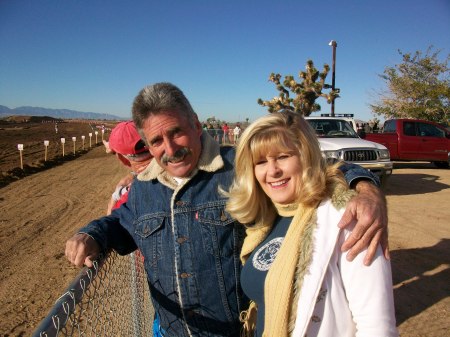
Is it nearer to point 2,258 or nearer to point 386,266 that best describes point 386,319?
point 386,266

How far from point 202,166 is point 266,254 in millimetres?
584

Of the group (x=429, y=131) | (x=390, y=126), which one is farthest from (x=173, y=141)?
(x=429, y=131)

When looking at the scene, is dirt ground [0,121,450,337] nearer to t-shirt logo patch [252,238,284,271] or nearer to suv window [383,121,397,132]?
suv window [383,121,397,132]

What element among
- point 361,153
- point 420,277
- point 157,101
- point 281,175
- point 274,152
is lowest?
point 420,277

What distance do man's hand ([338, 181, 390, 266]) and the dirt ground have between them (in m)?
3.12

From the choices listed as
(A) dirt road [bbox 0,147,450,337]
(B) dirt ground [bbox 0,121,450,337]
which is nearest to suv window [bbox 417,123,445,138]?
(B) dirt ground [bbox 0,121,450,337]

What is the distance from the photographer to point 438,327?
3.68 meters

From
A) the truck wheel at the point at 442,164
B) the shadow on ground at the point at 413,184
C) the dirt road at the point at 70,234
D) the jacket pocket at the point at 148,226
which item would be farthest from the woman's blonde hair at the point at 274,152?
the truck wheel at the point at 442,164

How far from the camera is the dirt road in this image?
421 cm

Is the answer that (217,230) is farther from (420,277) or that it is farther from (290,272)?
(420,277)

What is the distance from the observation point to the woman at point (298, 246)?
4.03 feet

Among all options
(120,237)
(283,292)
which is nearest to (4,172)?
(120,237)

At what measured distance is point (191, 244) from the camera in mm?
1729

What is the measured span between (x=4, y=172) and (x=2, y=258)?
10.1 metres
